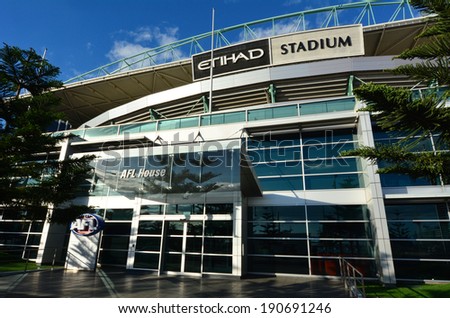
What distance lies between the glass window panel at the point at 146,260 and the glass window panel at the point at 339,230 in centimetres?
853

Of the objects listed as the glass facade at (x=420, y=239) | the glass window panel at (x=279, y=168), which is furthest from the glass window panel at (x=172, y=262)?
Answer: the glass facade at (x=420, y=239)

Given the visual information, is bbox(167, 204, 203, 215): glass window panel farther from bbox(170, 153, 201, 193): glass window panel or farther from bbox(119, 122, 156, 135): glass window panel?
bbox(119, 122, 156, 135): glass window panel

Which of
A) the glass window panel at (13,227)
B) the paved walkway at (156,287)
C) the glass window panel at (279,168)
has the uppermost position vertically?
the glass window panel at (279,168)

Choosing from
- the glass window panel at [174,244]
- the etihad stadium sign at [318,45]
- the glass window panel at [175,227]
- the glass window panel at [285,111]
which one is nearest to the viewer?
the glass window panel at [174,244]

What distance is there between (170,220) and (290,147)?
851cm

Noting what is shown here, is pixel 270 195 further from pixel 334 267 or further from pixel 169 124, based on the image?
pixel 169 124

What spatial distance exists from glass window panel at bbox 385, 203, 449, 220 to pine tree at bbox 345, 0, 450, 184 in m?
8.25

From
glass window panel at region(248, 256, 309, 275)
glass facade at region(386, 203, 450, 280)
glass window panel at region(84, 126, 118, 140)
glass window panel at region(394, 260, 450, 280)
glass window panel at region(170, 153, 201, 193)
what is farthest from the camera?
glass window panel at region(84, 126, 118, 140)

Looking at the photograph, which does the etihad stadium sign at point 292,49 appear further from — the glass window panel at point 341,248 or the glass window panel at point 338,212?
the glass window panel at point 341,248

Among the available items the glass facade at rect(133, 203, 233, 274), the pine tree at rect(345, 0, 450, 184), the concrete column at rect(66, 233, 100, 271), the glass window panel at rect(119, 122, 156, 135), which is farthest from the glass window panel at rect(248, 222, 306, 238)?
the glass window panel at rect(119, 122, 156, 135)

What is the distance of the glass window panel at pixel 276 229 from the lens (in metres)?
14.2

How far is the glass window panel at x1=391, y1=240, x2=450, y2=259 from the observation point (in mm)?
12164

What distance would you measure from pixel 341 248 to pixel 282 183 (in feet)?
15.1
